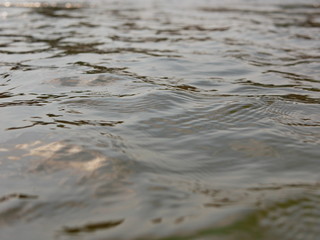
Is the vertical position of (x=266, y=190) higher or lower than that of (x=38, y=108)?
lower

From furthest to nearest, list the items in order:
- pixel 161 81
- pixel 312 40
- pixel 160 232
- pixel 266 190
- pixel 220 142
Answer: pixel 312 40 < pixel 161 81 < pixel 220 142 < pixel 266 190 < pixel 160 232

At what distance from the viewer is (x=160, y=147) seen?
2453mm

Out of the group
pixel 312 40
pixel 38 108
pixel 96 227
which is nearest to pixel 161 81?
pixel 38 108

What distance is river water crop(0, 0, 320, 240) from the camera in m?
1.73

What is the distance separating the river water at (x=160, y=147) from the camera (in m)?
1.73

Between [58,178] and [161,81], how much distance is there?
2254 millimetres

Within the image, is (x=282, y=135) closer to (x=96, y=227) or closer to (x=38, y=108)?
(x=96, y=227)

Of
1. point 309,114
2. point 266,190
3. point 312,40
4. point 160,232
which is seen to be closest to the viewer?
point 160,232

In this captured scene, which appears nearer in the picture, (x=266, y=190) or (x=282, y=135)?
(x=266, y=190)

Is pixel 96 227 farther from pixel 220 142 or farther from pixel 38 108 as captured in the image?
pixel 38 108

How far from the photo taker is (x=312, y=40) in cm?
697

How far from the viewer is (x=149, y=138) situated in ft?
8.52

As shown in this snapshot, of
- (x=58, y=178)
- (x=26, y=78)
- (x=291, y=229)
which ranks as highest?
(x=26, y=78)

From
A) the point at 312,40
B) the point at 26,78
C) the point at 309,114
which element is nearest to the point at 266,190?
the point at 309,114
